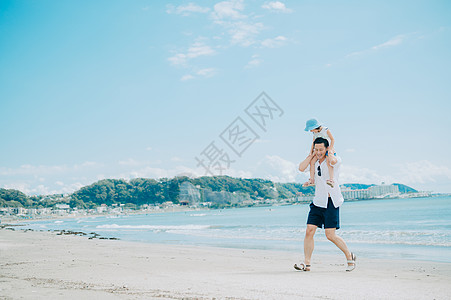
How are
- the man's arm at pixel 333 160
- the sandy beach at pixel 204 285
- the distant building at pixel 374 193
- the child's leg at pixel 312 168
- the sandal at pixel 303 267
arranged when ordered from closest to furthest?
the sandy beach at pixel 204 285 < the man's arm at pixel 333 160 < the child's leg at pixel 312 168 < the sandal at pixel 303 267 < the distant building at pixel 374 193

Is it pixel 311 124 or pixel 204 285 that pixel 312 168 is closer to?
pixel 311 124

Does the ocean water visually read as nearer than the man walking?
No

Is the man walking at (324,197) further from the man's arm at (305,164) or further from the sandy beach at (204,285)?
the sandy beach at (204,285)

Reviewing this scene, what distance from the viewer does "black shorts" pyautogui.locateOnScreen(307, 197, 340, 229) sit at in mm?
5984

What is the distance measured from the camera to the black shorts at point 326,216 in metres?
5.98

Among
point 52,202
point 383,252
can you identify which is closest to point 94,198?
point 52,202

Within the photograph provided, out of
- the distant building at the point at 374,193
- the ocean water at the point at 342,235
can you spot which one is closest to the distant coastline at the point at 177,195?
the distant building at the point at 374,193

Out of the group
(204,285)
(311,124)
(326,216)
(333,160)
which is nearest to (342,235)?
(326,216)

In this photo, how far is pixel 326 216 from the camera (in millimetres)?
6035

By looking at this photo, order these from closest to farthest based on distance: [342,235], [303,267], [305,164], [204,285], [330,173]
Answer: [204,285]
[330,173]
[305,164]
[303,267]
[342,235]

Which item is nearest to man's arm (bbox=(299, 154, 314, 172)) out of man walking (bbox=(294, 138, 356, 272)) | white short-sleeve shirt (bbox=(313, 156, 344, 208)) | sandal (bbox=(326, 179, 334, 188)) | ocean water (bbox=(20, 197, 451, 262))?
Answer: man walking (bbox=(294, 138, 356, 272))

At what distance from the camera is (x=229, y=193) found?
559 ft

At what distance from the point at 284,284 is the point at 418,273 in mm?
3074

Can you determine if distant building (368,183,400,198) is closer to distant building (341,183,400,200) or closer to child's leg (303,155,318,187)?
distant building (341,183,400,200)
